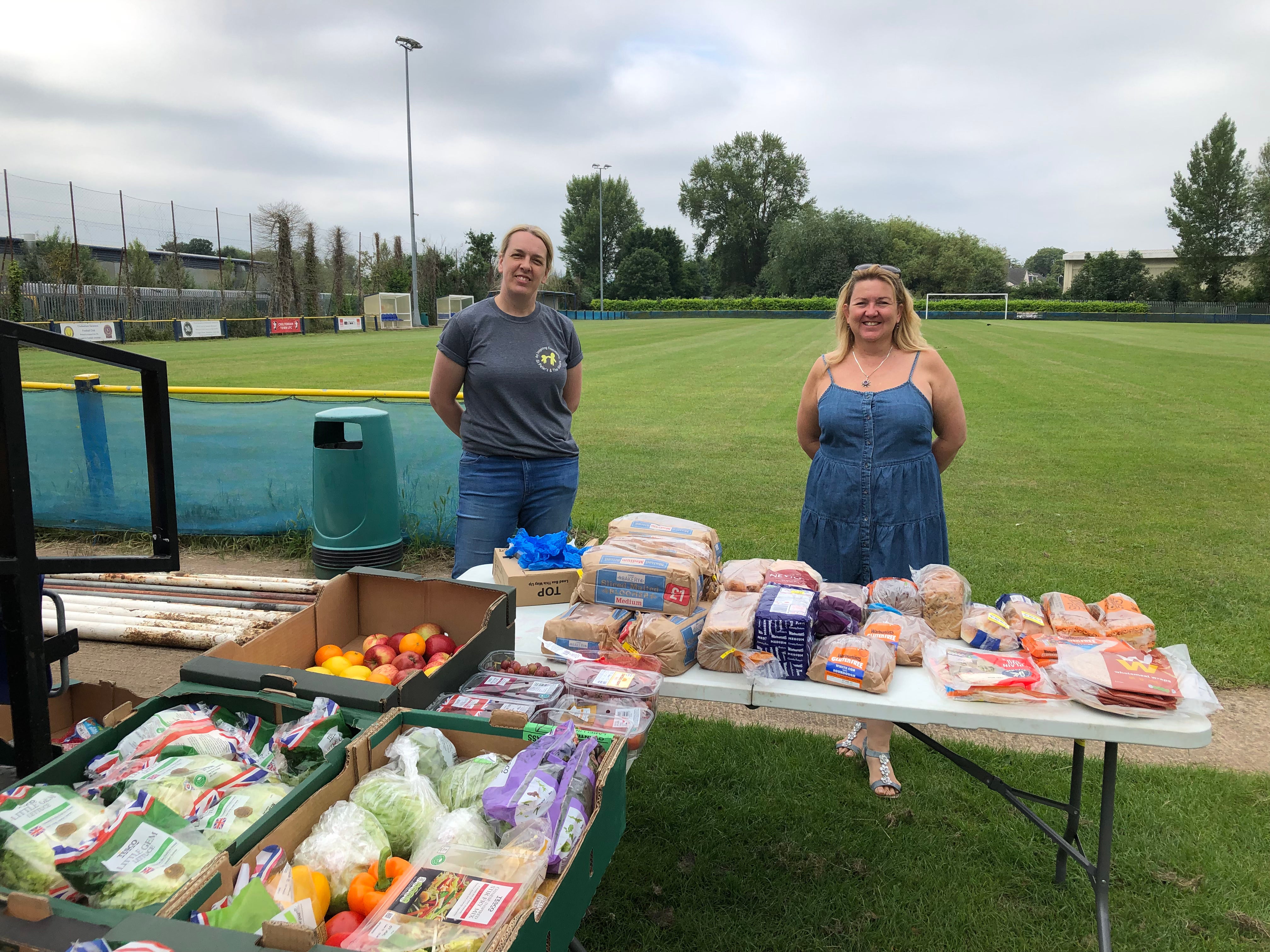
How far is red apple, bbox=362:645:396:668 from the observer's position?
2549 mm

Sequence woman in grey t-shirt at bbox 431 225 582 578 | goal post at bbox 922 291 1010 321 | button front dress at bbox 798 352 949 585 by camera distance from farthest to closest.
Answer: goal post at bbox 922 291 1010 321 → woman in grey t-shirt at bbox 431 225 582 578 → button front dress at bbox 798 352 949 585

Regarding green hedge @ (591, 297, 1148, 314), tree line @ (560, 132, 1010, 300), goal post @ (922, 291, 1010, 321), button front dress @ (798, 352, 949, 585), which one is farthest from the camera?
tree line @ (560, 132, 1010, 300)

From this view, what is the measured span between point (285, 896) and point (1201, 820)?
11.3 ft

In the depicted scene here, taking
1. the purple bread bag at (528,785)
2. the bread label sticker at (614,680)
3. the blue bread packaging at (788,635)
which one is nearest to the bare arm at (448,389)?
the bread label sticker at (614,680)

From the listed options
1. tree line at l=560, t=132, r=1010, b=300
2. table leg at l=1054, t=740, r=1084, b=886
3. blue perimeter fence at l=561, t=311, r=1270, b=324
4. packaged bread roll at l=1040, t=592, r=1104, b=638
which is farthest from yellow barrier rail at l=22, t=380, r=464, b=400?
tree line at l=560, t=132, r=1010, b=300

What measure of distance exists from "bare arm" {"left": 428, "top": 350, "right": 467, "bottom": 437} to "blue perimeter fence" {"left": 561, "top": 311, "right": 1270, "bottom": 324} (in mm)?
53039

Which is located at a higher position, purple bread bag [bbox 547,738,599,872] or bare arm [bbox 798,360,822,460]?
bare arm [bbox 798,360,822,460]

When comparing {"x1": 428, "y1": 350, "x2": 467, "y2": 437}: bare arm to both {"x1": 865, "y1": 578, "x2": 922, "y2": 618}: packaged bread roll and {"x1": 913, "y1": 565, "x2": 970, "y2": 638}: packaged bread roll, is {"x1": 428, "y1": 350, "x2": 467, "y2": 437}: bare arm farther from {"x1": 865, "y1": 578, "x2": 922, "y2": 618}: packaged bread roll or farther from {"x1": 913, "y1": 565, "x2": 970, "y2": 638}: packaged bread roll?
{"x1": 913, "y1": 565, "x2": 970, "y2": 638}: packaged bread roll

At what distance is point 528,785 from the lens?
1.65m

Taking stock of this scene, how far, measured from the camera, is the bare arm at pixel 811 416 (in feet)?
11.5

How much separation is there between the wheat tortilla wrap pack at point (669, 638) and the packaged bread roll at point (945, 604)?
716 millimetres

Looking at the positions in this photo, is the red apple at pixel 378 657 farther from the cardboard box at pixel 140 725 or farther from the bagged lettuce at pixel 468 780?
the bagged lettuce at pixel 468 780

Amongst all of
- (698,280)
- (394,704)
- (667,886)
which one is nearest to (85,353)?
(394,704)

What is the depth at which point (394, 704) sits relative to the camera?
2.01 meters
